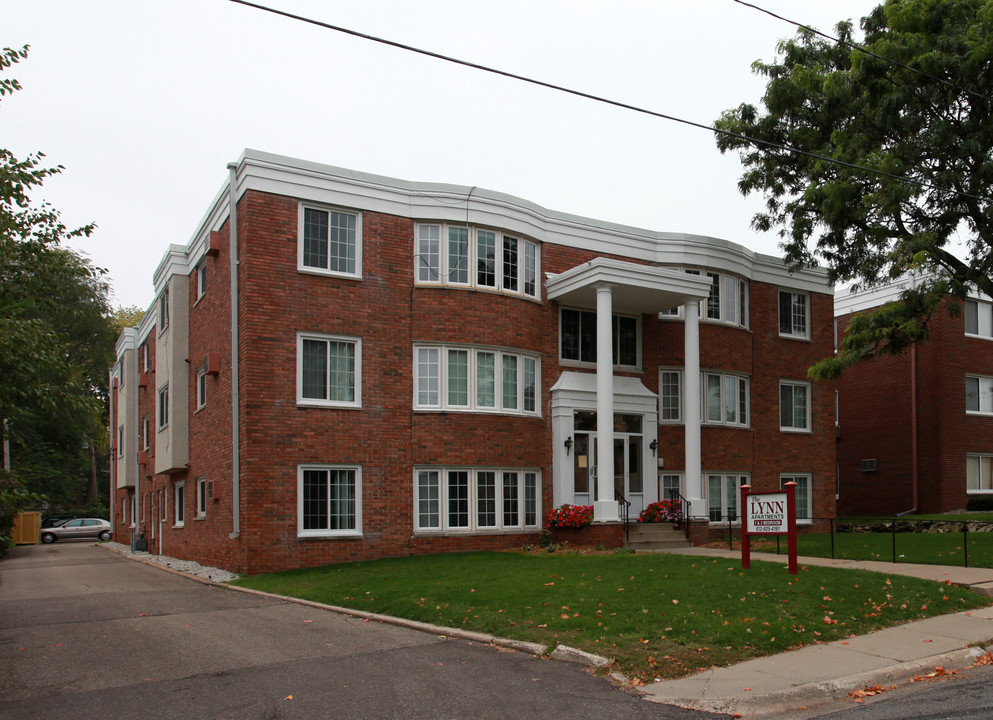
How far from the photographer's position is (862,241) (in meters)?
21.8

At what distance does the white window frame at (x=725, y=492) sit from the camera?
80.7ft

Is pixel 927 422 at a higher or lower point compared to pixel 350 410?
lower

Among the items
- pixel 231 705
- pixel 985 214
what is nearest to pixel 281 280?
pixel 231 705

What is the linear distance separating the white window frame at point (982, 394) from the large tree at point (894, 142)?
12346 mm

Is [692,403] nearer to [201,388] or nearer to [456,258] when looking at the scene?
[456,258]

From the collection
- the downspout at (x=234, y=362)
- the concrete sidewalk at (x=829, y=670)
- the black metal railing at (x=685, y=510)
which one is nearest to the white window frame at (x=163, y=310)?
the downspout at (x=234, y=362)

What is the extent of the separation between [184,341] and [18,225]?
14425 millimetres

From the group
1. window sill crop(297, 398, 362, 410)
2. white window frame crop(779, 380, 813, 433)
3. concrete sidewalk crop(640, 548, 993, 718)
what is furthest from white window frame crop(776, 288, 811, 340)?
concrete sidewalk crop(640, 548, 993, 718)

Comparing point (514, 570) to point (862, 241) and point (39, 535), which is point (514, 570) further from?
point (39, 535)

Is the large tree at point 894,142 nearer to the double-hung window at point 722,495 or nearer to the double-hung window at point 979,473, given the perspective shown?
the double-hung window at point 722,495

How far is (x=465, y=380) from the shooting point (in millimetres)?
20922

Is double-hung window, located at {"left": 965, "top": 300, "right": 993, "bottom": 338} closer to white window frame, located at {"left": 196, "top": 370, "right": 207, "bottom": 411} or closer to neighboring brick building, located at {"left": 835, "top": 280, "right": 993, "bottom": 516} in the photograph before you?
neighboring brick building, located at {"left": 835, "top": 280, "right": 993, "bottom": 516}

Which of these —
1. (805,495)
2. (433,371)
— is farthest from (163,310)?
(805,495)

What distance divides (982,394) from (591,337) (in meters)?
17.4
